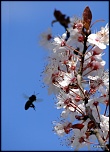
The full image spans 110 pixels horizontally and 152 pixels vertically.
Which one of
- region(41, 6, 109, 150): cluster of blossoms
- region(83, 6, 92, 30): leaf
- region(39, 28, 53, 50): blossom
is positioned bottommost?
region(41, 6, 109, 150): cluster of blossoms

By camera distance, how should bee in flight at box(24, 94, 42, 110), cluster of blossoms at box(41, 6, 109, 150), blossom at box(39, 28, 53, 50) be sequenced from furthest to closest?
bee in flight at box(24, 94, 42, 110)
blossom at box(39, 28, 53, 50)
cluster of blossoms at box(41, 6, 109, 150)

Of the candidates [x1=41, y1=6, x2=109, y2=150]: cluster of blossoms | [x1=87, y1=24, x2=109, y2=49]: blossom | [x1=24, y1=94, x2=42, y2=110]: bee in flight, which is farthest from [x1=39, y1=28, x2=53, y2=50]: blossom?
[x1=24, y1=94, x2=42, y2=110]: bee in flight

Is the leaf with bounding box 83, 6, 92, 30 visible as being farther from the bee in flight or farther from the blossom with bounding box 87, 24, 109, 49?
the bee in flight

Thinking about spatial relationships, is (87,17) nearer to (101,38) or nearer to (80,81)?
(101,38)

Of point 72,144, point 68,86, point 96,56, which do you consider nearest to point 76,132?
point 72,144

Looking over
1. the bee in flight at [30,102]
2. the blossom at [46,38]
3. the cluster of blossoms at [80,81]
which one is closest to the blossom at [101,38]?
the cluster of blossoms at [80,81]

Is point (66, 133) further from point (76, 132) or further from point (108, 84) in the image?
point (108, 84)
